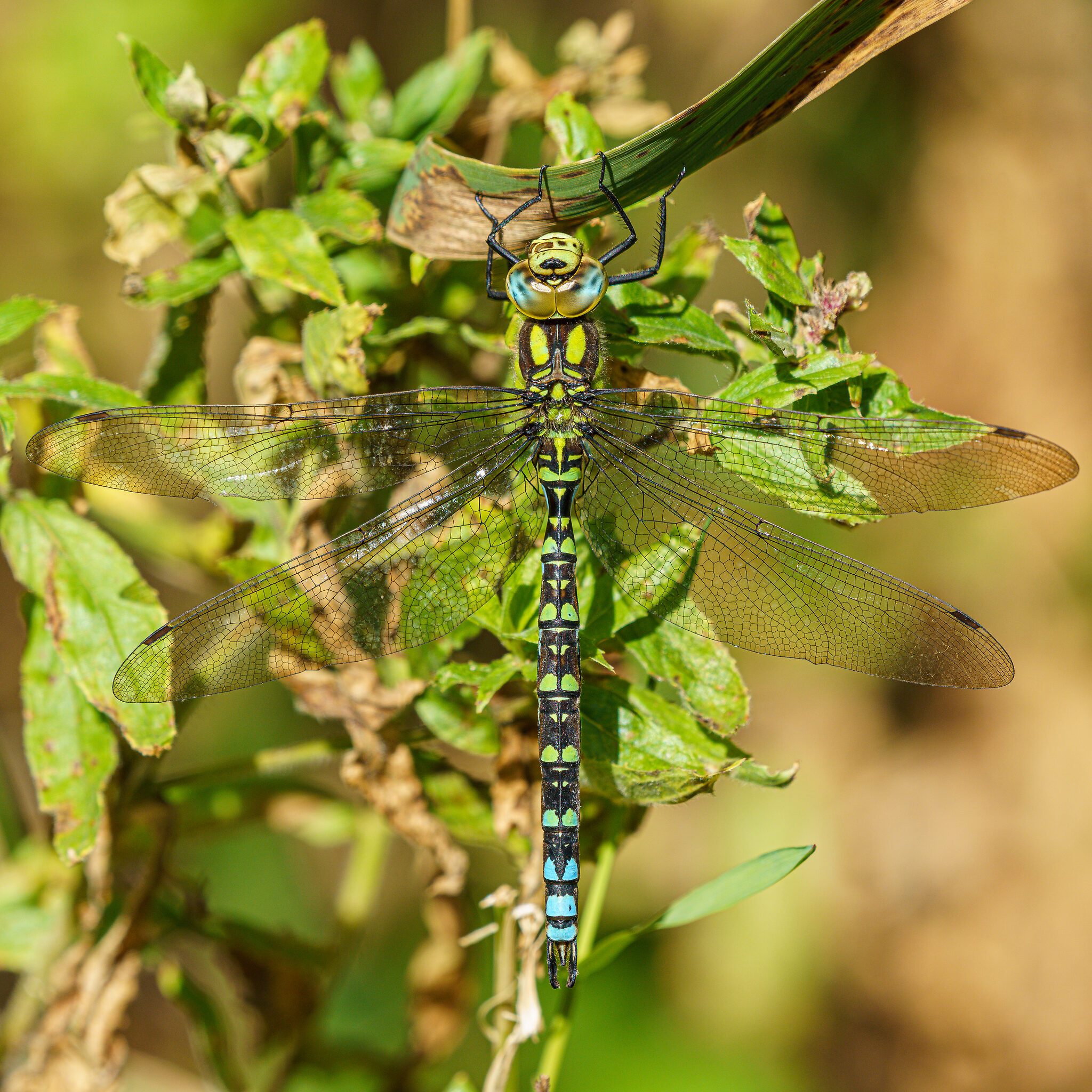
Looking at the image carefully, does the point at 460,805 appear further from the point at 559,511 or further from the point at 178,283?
the point at 178,283

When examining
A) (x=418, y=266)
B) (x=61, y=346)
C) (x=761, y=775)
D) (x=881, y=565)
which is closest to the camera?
(x=761, y=775)

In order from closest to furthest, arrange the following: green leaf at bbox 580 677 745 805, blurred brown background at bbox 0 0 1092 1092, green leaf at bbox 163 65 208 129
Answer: green leaf at bbox 580 677 745 805
green leaf at bbox 163 65 208 129
blurred brown background at bbox 0 0 1092 1092

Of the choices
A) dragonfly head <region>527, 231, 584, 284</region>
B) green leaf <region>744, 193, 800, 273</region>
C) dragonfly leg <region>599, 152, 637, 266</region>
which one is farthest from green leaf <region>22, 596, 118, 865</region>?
green leaf <region>744, 193, 800, 273</region>

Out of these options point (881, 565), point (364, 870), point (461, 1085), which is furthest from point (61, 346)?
point (881, 565)

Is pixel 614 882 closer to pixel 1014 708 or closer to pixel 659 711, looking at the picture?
pixel 1014 708

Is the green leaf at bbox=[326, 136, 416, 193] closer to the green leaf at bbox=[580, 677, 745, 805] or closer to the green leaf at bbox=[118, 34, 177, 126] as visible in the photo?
the green leaf at bbox=[118, 34, 177, 126]

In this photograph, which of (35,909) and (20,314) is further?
(35,909)

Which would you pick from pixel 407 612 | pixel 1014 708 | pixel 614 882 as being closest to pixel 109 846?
pixel 407 612
